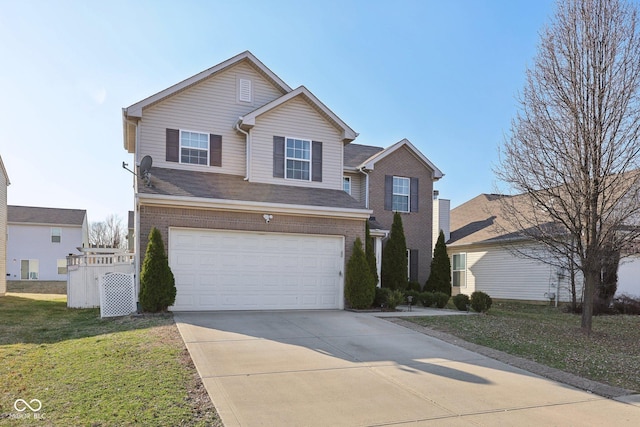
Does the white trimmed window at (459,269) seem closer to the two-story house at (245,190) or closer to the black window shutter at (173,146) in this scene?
the two-story house at (245,190)

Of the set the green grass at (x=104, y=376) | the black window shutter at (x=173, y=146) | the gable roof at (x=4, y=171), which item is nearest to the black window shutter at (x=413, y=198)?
the black window shutter at (x=173, y=146)

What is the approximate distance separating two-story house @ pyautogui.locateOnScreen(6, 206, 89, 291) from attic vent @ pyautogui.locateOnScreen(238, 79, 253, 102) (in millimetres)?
30195

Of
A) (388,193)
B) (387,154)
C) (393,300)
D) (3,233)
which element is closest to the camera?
(393,300)

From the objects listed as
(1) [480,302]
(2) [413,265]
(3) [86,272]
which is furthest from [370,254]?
(3) [86,272]

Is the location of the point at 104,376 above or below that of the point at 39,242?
below

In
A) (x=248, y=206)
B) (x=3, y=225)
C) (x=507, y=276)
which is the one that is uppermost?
(x=248, y=206)

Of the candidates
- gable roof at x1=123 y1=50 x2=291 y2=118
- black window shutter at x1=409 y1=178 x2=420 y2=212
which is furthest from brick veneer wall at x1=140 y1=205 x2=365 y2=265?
black window shutter at x1=409 y1=178 x2=420 y2=212

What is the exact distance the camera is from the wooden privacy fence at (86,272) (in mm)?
14141

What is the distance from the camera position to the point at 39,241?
3922 centimetres

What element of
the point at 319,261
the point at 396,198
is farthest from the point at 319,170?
the point at 396,198

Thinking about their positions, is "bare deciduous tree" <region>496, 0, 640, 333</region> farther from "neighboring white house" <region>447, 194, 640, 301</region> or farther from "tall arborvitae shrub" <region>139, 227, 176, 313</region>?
"tall arborvitae shrub" <region>139, 227, 176, 313</region>

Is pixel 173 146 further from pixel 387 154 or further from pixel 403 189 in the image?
pixel 403 189

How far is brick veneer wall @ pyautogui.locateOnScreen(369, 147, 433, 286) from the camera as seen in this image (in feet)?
69.8

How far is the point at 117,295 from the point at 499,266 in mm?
17164
